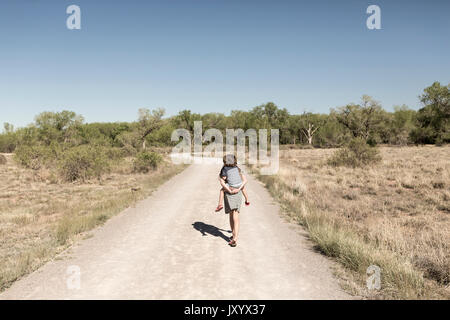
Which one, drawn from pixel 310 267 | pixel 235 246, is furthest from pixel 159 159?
pixel 310 267

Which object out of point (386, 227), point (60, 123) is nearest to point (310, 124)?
point (60, 123)

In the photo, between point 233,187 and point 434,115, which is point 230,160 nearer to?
point 233,187

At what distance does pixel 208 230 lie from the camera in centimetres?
758

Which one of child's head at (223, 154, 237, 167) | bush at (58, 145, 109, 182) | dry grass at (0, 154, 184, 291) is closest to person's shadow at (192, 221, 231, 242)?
child's head at (223, 154, 237, 167)

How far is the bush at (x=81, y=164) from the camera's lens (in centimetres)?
1892

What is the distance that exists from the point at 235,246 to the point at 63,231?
14.9 ft

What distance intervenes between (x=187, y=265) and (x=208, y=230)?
2432mm

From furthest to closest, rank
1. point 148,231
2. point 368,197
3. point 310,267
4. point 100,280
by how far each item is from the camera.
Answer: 1. point 368,197
2. point 148,231
3. point 310,267
4. point 100,280

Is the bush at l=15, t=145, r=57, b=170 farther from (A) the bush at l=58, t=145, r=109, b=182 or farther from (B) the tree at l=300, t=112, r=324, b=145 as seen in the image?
(B) the tree at l=300, t=112, r=324, b=145

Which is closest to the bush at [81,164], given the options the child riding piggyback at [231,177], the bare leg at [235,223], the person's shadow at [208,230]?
the person's shadow at [208,230]

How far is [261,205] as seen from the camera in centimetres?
1087

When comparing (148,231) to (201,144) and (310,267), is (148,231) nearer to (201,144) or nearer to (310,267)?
(310,267)

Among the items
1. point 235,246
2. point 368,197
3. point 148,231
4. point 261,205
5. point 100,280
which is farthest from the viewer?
point 368,197

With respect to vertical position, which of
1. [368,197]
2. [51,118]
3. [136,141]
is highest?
[51,118]
